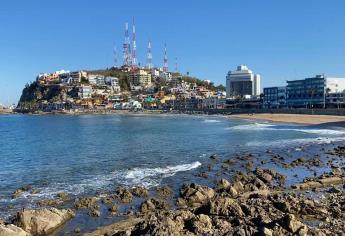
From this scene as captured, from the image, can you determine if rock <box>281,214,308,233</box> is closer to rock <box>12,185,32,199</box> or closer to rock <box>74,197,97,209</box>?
rock <box>74,197,97,209</box>

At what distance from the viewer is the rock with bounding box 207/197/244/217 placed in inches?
579

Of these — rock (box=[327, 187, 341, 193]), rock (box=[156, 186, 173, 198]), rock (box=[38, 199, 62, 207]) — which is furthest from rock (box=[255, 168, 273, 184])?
Answer: rock (box=[38, 199, 62, 207])

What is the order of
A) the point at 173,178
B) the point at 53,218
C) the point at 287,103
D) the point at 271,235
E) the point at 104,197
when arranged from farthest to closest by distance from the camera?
1. the point at 287,103
2. the point at 173,178
3. the point at 104,197
4. the point at 53,218
5. the point at 271,235

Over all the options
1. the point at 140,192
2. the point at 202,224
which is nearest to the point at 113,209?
the point at 140,192

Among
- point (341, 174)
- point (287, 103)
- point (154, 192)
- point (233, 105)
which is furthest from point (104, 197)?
point (233, 105)

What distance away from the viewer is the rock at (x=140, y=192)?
21578 millimetres

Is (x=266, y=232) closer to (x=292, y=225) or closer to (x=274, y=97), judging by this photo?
(x=292, y=225)

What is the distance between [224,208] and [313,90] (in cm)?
13599

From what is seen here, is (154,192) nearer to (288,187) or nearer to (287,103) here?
(288,187)

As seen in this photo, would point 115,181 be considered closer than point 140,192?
No

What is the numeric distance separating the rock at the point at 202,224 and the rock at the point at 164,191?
28.6 feet

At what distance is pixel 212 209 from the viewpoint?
15000 mm

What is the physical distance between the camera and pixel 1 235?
1365 centimetres

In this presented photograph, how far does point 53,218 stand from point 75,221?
109cm
